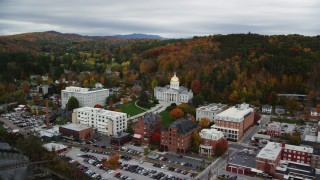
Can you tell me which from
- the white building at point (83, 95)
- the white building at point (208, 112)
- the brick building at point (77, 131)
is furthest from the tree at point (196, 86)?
the brick building at point (77, 131)

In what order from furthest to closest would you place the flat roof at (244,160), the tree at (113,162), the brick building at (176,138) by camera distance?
the brick building at (176,138)
the tree at (113,162)
the flat roof at (244,160)

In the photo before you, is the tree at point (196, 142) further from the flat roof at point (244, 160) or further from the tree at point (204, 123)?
the tree at point (204, 123)

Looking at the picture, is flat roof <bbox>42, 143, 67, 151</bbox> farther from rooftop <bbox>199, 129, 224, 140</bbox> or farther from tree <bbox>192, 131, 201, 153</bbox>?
rooftop <bbox>199, 129, 224, 140</bbox>

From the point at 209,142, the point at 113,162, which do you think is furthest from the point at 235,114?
the point at 113,162

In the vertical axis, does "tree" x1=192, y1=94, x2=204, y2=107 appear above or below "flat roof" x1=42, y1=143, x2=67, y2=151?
above

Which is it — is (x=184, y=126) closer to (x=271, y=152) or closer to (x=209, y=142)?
(x=209, y=142)

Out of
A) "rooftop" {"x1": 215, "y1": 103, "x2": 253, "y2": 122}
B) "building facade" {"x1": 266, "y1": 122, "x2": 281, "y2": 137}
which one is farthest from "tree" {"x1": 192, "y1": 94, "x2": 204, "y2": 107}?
"building facade" {"x1": 266, "y1": 122, "x2": 281, "y2": 137}
